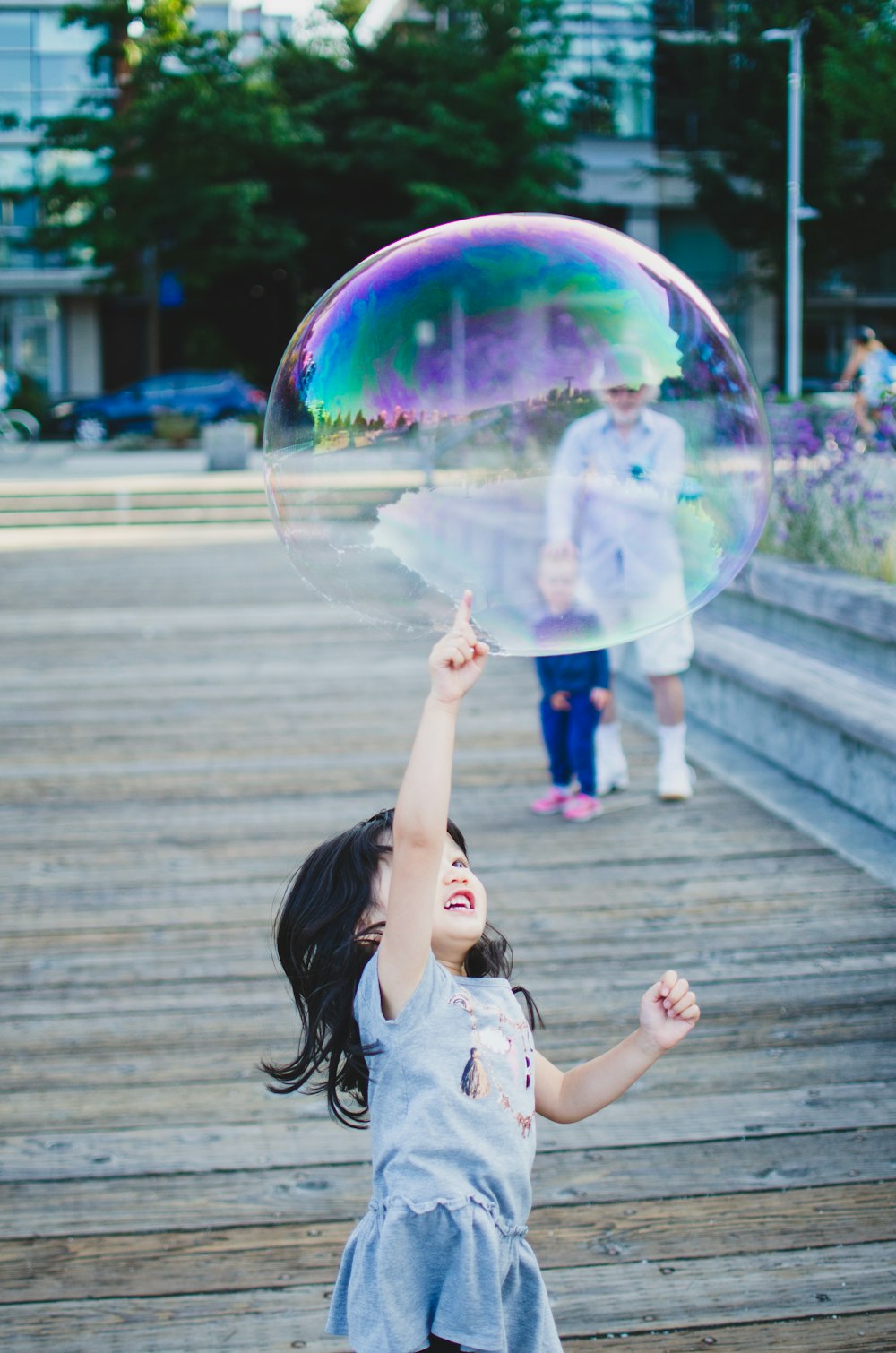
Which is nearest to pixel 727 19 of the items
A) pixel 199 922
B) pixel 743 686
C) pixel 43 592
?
pixel 43 592

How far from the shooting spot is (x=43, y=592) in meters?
11.2

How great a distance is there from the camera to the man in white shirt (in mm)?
2875

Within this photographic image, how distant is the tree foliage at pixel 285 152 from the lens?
31.2 m

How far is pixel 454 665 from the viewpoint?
1757 mm

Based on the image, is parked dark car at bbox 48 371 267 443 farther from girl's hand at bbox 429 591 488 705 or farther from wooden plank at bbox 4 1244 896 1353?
girl's hand at bbox 429 591 488 705

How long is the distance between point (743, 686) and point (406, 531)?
3.62 meters

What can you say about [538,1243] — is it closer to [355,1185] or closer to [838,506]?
[355,1185]

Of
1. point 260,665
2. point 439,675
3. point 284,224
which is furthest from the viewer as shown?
point 284,224

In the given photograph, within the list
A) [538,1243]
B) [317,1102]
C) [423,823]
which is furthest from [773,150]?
[423,823]

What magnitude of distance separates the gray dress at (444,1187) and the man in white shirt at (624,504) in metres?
1.18

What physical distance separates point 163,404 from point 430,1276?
94.0 feet

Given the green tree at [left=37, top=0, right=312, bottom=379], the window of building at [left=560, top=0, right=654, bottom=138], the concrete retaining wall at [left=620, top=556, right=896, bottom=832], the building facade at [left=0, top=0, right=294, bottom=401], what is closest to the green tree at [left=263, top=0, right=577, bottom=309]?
the window of building at [left=560, top=0, right=654, bottom=138]

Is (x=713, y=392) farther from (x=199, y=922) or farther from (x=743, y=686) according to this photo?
(x=743, y=686)

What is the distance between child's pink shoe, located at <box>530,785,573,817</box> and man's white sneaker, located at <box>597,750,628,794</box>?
183 millimetres
